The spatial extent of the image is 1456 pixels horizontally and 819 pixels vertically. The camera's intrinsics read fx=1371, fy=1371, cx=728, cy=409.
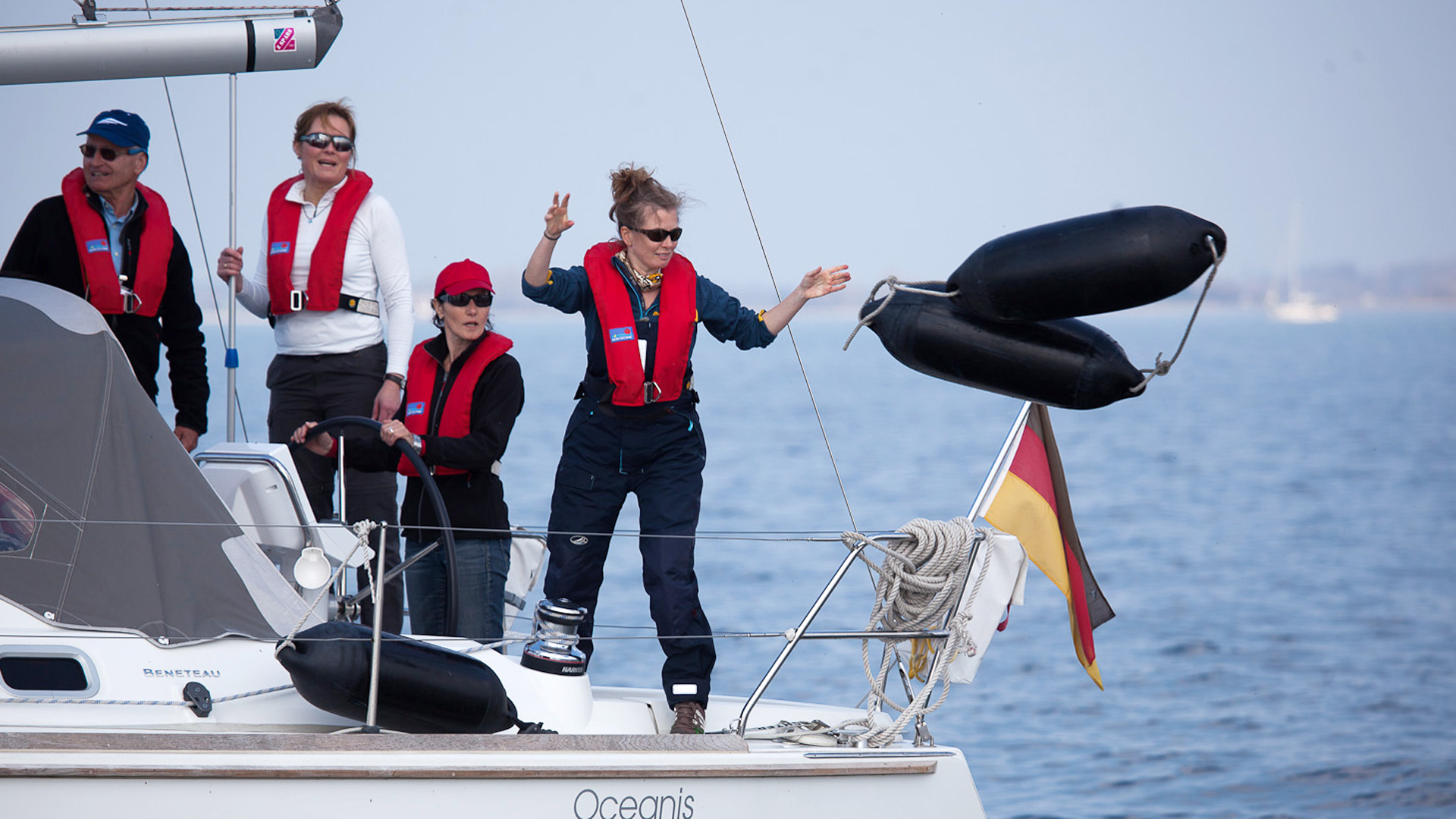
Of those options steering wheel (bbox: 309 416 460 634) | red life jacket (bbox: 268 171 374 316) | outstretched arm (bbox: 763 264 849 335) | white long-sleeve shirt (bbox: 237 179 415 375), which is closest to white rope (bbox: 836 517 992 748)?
outstretched arm (bbox: 763 264 849 335)

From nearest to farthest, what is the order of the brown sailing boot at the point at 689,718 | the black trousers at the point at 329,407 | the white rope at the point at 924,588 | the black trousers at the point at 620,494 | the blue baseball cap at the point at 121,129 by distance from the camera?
1. the white rope at the point at 924,588
2. the brown sailing boot at the point at 689,718
3. the black trousers at the point at 620,494
4. the blue baseball cap at the point at 121,129
5. the black trousers at the point at 329,407

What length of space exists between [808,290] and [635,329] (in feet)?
1.55

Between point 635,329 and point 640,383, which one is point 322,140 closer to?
point 635,329

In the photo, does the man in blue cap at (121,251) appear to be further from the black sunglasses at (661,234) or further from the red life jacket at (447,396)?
the black sunglasses at (661,234)

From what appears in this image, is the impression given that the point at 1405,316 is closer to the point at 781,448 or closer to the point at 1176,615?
the point at 781,448

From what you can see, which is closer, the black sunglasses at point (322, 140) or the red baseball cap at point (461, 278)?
the red baseball cap at point (461, 278)

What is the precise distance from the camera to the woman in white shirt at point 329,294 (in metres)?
4.10

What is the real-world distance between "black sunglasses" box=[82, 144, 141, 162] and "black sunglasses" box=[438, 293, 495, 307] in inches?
39.8

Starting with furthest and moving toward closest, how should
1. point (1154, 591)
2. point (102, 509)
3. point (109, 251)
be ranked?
point (1154, 591) → point (109, 251) → point (102, 509)

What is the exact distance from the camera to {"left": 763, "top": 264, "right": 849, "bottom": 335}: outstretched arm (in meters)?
3.58

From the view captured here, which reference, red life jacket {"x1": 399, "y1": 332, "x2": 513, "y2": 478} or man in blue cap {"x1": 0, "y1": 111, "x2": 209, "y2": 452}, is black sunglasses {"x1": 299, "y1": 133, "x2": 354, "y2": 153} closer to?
man in blue cap {"x1": 0, "y1": 111, "x2": 209, "y2": 452}

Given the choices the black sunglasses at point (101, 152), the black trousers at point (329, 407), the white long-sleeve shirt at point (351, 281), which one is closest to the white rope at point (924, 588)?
the black trousers at point (329, 407)

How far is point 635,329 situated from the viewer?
3654 millimetres

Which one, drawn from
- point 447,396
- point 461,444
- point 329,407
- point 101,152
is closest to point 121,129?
point 101,152
